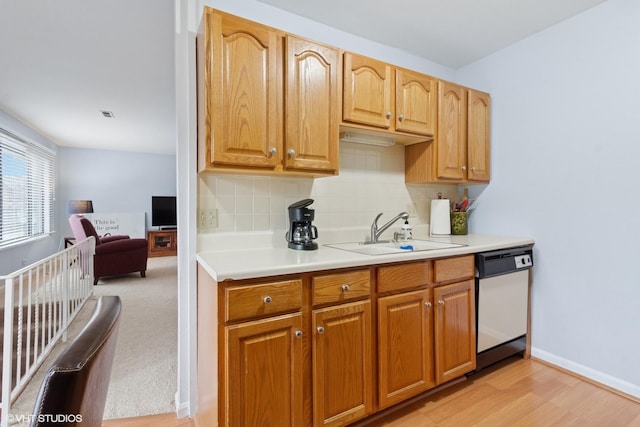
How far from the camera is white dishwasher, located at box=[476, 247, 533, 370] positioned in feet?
6.59

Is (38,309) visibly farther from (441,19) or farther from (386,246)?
(441,19)

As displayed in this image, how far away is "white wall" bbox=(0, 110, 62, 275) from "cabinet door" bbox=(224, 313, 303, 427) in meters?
4.98

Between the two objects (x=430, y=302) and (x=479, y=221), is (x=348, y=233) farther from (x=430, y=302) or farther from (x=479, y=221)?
(x=479, y=221)

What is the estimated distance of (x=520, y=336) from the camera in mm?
2273

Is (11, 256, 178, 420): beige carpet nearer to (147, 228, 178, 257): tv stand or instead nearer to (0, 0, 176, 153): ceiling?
(0, 0, 176, 153): ceiling

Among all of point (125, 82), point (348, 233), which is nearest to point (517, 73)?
point (348, 233)

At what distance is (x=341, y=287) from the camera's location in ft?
4.85

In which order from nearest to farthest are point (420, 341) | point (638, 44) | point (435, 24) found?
point (420, 341)
point (638, 44)
point (435, 24)

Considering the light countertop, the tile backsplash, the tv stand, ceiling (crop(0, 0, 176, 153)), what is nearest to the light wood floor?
the light countertop

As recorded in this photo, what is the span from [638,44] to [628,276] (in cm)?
140

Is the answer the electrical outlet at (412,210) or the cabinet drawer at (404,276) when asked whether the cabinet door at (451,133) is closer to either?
the electrical outlet at (412,210)

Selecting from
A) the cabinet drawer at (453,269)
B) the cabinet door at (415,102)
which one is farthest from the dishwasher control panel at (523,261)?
the cabinet door at (415,102)


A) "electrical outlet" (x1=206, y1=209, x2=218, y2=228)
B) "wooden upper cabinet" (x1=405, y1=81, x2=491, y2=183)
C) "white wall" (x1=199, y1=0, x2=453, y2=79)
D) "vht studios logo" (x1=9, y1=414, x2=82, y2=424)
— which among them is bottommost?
"vht studios logo" (x1=9, y1=414, x2=82, y2=424)

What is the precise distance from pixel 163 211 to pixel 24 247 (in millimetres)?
2609
